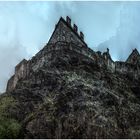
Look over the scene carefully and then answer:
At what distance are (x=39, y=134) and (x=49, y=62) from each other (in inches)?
717

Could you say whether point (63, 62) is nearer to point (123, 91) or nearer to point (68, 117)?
point (123, 91)

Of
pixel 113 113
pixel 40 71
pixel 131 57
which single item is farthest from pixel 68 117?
pixel 131 57

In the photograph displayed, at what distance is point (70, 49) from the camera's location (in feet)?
248

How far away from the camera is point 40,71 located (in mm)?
70875

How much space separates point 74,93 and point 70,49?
13.7m

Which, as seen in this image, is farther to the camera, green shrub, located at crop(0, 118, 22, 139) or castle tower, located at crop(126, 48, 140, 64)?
castle tower, located at crop(126, 48, 140, 64)

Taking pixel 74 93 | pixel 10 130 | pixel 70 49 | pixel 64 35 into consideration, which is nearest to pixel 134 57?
pixel 64 35

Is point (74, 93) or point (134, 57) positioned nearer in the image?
point (74, 93)

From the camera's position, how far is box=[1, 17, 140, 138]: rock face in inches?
2290

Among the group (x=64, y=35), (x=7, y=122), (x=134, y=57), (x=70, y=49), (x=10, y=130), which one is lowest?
(x=10, y=130)

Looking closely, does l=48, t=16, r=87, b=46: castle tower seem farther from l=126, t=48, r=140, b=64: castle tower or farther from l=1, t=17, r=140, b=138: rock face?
l=126, t=48, r=140, b=64: castle tower

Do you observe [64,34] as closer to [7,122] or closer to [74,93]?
[74,93]

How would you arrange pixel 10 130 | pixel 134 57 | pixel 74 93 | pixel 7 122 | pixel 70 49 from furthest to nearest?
1. pixel 134 57
2. pixel 70 49
3. pixel 74 93
4. pixel 7 122
5. pixel 10 130

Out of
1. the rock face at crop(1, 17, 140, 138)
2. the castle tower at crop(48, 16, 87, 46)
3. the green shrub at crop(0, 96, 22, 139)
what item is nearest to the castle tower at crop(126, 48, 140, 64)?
the rock face at crop(1, 17, 140, 138)
